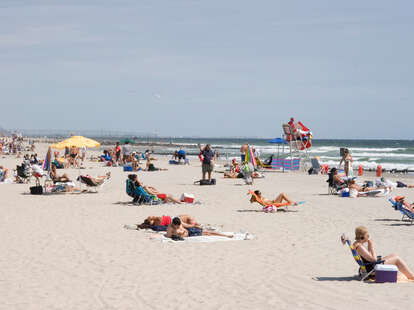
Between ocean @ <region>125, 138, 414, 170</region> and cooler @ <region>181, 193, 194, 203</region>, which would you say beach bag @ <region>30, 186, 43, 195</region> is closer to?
cooler @ <region>181, 193, 194, 203</region>

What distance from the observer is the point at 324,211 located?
39.1 ft

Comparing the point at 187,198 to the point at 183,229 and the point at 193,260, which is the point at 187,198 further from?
the point at 193,260

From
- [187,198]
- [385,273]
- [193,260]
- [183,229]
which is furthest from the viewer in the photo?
[187,198]

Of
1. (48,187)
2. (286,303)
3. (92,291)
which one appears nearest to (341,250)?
(286,303)

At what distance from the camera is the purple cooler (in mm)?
5910

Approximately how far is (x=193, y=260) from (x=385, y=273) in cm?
235

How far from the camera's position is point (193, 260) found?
23.2ft

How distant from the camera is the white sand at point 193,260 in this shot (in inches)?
210

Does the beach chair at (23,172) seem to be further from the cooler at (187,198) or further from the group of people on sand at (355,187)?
the group of people on sand at (355,187)

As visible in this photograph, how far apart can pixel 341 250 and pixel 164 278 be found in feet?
9.19

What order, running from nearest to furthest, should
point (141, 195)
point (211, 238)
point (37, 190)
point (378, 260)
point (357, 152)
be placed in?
point (378, 260) → point (211, 238) → point (141, 195) → point (37, 190) → point (357, 152)

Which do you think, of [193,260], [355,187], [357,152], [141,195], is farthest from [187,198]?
[357,152]

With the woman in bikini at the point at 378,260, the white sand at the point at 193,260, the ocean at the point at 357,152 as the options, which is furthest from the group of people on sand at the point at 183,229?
the ocean at the point at 357,152

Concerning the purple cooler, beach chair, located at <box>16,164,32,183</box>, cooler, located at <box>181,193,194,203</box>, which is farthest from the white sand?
beach chair, located at <box>16,164,32,183</box>
